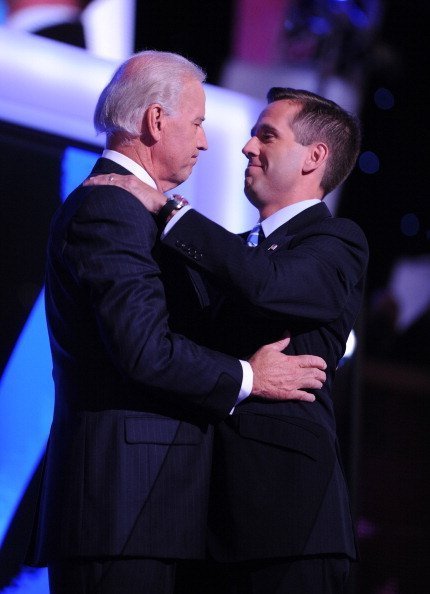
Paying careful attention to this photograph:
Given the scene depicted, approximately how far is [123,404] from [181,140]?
610 mm

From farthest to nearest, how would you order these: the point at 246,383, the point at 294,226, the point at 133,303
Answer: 1. the point at 294,226
2. the point at 246,383
3. the point at 133,303

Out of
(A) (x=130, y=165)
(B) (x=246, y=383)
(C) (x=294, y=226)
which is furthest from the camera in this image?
(C) (x=294, y=226)

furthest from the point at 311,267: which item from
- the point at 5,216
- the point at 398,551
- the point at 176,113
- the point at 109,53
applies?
the point at 398,551

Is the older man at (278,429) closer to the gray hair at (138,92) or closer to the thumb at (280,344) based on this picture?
the thumb at (280,344)

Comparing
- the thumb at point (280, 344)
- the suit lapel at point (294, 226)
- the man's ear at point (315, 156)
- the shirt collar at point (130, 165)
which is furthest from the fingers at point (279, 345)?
the man's ear at point (315, 156)

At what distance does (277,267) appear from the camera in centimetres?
166

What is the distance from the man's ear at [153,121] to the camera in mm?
1763

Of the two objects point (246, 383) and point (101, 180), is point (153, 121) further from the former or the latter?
point (246, 383)

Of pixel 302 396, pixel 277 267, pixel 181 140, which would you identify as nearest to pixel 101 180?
pixel 181 140

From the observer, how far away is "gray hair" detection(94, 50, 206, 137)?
1774mm

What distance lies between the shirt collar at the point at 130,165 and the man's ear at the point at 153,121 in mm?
71

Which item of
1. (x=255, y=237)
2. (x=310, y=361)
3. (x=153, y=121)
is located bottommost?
(x=310, y=361)

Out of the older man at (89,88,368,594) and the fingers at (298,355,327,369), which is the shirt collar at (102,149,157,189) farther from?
the fingers at (298,355,327,369)

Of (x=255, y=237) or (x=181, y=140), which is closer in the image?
(x=181, y=140)
